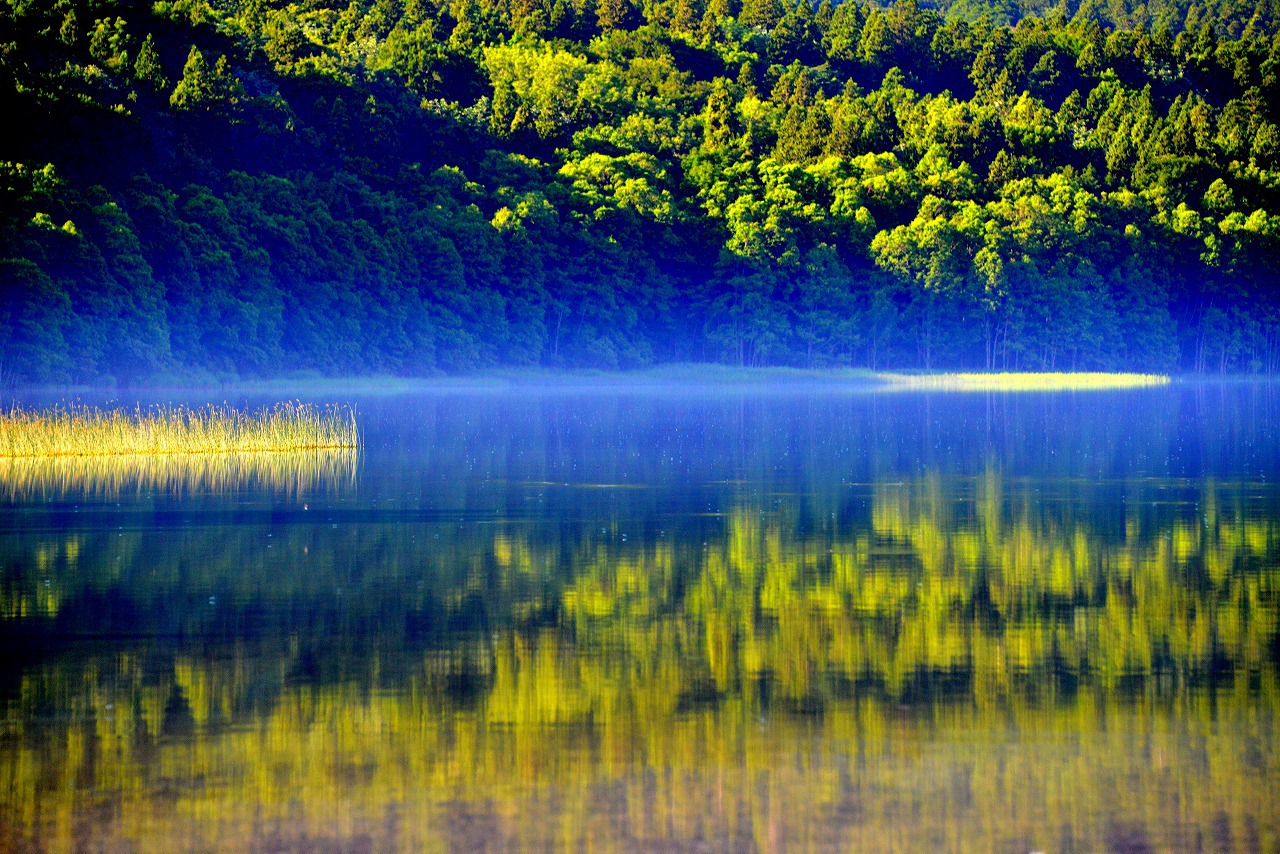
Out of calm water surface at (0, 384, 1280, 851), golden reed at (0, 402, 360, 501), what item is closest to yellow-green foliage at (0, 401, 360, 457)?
golden reed at (0, 402, 360, 501)

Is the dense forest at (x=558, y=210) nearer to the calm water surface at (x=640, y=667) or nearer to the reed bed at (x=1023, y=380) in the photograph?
the reed bed at (x=1023, y=380)

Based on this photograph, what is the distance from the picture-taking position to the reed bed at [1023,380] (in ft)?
261

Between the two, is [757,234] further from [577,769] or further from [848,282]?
[577,769]

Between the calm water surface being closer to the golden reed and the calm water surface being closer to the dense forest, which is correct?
the golden reed

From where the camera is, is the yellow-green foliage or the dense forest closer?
the yellow-green foliage

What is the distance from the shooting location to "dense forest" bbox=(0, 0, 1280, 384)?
225ft

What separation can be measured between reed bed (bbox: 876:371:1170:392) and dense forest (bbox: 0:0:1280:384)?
4.19 m

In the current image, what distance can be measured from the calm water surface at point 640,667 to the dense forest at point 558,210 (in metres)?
43.4

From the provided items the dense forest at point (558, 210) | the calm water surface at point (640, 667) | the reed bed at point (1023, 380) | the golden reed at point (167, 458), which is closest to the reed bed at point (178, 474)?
the golden reed at point (167, 458)

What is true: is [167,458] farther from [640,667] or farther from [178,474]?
[640,667]

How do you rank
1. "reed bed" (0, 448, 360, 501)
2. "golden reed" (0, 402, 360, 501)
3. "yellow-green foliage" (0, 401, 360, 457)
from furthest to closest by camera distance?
"yellow-green foliage" (0, 401, 360, 457), "golden reed" (0, 402, 360, 501), "reed bed" (0, 448, 360, 501)

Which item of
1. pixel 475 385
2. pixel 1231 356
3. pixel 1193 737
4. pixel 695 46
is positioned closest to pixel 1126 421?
pixel 1193 737

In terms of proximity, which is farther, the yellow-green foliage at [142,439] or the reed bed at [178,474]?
the yellow-green foliage at [142,439]

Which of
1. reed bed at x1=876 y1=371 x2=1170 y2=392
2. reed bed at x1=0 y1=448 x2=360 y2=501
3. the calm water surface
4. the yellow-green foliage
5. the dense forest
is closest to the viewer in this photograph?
the calm water surface
